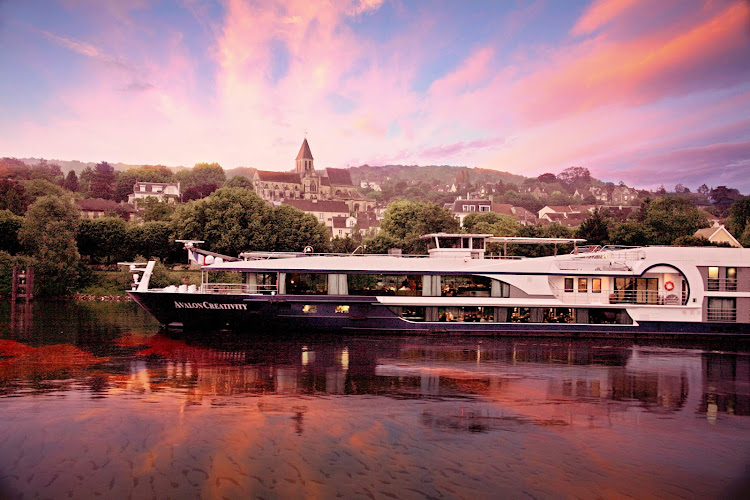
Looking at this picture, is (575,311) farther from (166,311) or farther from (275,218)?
(275,218)

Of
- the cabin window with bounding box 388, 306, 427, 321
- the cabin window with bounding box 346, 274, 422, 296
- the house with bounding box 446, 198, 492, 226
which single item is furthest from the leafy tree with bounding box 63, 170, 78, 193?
the cabin window with bounding box 388, 306, 427, 321

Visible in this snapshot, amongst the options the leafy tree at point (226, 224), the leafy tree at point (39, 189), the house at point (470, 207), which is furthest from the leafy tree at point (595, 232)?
the leafy tree at point (39, 189)

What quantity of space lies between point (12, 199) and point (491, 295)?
85.8 m

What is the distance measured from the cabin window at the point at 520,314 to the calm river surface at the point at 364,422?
3.83 m

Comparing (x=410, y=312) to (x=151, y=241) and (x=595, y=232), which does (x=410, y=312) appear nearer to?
(x=595, y=232)

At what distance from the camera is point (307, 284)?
3300 centimetres

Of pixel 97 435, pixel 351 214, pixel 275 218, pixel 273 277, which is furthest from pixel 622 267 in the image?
pixel 351 214

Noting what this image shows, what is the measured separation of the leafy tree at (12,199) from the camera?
296 feet

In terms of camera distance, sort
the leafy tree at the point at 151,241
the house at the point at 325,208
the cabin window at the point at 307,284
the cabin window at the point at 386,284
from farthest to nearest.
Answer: the house at the point at 325,208 < the leafy tree at the point at 151,241 < the cabin window at the point at 386,284 < the cabin window at the point at 307,284

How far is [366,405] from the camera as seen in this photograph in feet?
61.7

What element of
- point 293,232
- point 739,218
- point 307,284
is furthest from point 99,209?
point 739,218

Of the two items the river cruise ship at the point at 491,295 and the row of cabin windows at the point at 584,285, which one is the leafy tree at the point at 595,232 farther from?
the row of cabin windows at the point at 584,285

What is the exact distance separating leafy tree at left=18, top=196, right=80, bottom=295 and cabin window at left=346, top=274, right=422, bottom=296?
3861cm

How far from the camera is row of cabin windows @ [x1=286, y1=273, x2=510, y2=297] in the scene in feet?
108
